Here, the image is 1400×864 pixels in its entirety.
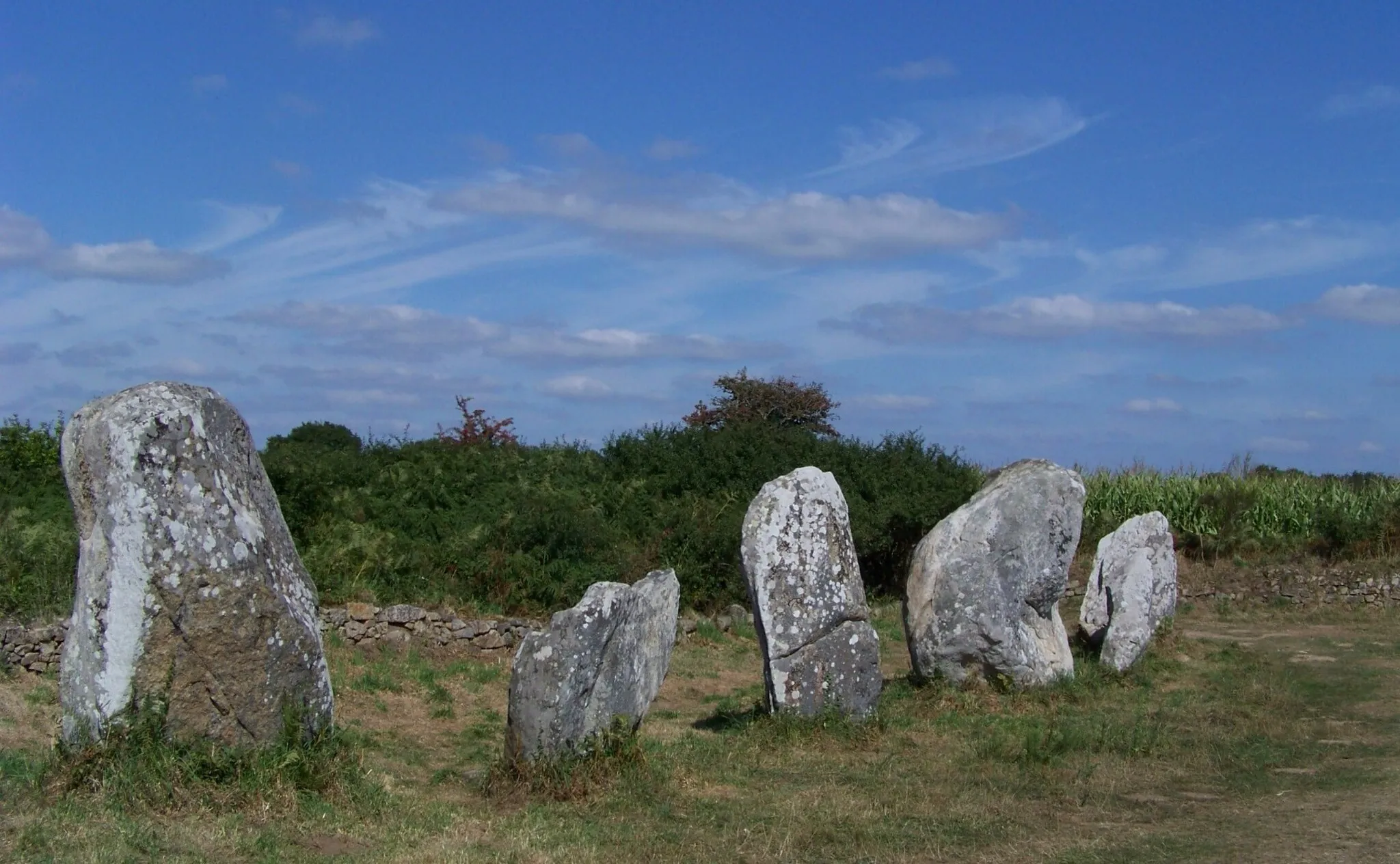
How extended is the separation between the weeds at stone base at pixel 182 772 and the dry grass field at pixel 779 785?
17 mm

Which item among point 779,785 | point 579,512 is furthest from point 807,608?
Answer: point 579,512

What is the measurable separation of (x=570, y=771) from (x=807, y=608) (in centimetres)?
313

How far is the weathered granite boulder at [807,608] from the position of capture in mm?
11109

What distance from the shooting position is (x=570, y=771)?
344 inches

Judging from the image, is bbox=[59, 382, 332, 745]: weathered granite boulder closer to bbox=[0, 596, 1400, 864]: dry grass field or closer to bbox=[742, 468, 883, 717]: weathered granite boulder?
bbox=[0, 596, 1400, 864]: dry grass field

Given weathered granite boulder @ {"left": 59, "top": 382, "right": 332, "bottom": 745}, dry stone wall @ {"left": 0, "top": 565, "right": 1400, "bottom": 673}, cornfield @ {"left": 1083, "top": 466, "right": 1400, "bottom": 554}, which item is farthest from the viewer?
cornfield @ {"left": 1083, "top": 466, "right": 1400, "bottom": 554}

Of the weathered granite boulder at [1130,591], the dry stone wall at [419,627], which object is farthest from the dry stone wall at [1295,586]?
the dry stone wall at [419,627]

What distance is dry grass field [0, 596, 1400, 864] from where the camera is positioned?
298 inches

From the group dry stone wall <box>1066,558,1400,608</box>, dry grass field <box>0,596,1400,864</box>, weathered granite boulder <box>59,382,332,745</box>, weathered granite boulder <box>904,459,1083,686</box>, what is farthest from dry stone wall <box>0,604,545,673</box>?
dry stone wall <box>1066,558,1400,608</box>

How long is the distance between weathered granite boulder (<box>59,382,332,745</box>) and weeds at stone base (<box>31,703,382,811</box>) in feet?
0.30

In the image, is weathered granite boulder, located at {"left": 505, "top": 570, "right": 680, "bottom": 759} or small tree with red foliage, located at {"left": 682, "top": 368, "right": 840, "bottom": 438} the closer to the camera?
weathered granite boulder, located at {"left": 505, "top": 570, "right": 680, "bottom": 759}

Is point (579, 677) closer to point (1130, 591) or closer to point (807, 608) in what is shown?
point (807, 608)

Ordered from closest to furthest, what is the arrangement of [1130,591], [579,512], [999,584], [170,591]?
1. [170,591]
2. [999,584]
3. [1130,591]
4. [579,512]

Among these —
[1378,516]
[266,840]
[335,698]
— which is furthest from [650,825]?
[1378,516]
